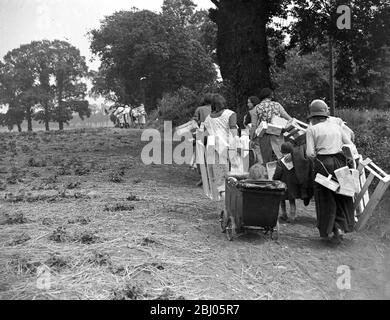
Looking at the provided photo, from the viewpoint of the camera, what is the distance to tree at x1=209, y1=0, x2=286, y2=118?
17.1 meters

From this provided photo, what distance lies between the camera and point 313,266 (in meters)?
7.16

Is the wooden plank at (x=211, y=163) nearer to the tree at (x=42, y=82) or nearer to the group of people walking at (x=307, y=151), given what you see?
the group of people walking at (x=307, y=151)

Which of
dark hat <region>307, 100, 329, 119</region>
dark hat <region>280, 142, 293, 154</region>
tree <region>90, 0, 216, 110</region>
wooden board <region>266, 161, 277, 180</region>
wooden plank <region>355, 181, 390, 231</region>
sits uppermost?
tree <region>90, 0, 216, 110</region>

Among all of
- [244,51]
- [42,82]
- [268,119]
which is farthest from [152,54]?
[268,119]

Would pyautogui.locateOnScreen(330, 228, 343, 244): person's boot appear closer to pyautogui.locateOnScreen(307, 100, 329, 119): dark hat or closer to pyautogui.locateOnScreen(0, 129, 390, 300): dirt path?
pyautogui.locateOnScreen(0, 129, 390, 300): dirt path

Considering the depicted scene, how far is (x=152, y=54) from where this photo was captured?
55.9 metres

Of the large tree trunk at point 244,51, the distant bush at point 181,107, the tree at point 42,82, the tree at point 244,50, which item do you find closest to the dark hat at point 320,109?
the large tree trunk at point 244,51

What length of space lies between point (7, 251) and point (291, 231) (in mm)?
4656

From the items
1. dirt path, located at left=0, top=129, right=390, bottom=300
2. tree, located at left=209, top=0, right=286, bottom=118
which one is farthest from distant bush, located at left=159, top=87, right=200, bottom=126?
dirt path, located at left=0, top=129, right=390, bottom=300

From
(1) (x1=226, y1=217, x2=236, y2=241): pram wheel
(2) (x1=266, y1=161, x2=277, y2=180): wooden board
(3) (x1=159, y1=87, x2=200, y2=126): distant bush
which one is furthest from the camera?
(3) (x1=159, y1=87, x2=200, y2=126): distant bush

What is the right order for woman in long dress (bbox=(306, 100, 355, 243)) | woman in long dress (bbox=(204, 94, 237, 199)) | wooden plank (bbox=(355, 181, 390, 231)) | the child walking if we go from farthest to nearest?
woman in long dress (bbox=(204, 94, 237, 199)) → the child walking → wooden plank (bbox=(355, 181, 390, 231)) → woman in long dress (bbox=(306, 100, 355, 243))

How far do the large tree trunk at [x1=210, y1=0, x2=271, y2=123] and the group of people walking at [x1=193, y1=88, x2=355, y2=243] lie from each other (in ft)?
15.1

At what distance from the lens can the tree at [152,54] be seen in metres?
56.9
